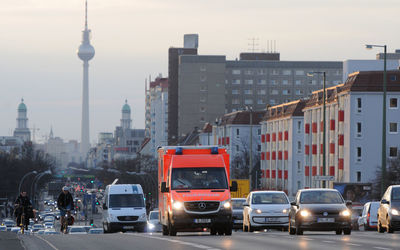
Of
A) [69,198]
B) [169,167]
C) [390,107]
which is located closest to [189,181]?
[169,167]

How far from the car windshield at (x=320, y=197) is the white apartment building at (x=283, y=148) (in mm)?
83348

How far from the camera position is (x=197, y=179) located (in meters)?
32.2

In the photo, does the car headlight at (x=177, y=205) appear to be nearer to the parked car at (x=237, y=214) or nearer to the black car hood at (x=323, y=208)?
the black car hood at (x=323, y=208)

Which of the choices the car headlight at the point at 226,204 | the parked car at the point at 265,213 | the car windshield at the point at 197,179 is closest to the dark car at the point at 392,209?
the car headlight at the point at 226,204

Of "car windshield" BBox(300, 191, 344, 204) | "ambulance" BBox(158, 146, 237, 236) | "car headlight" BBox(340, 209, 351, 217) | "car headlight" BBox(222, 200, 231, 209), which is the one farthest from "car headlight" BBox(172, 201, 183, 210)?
"car headlight" BBox(340, 209, 351, 217)

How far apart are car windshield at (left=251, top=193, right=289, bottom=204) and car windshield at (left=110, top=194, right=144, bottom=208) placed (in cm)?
1121

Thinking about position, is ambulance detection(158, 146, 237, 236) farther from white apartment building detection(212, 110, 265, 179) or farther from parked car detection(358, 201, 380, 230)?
white apartment building detection(212, 110, 265, 179)

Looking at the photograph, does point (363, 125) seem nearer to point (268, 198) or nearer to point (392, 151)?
point (392, 151)

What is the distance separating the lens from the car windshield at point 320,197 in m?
33.7

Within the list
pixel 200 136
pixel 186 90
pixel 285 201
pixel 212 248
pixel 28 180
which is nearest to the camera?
pixel 212 248

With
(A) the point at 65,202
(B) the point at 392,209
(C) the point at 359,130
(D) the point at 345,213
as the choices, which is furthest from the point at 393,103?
(A) the point at 65,202

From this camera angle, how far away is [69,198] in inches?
1256

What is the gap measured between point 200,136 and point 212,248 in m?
150

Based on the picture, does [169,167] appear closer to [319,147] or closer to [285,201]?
[285,201]
